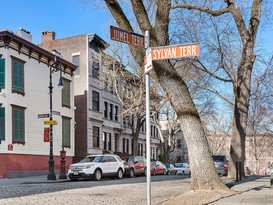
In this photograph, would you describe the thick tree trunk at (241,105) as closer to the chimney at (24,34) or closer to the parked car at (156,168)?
the parked car at (156,168)

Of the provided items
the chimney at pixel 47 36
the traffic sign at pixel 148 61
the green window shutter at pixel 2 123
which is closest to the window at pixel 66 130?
the green window shutter at pixel 2 123

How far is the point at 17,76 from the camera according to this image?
88.4 feet

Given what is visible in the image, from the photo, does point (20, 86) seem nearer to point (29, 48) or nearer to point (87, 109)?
point (29, 48)

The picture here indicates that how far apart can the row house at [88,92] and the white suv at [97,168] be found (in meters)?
12.3

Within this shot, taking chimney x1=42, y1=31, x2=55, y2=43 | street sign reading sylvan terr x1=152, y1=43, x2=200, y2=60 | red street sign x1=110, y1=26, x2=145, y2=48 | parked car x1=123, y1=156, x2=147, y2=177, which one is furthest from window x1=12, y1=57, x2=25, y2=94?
street sign reading sylvan terr x1=152, y1=43, x2=200, y2=60

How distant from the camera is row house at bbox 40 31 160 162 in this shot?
3759 cm

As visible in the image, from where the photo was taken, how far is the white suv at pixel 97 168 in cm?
2248

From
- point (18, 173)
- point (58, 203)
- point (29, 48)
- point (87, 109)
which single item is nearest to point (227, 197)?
point (58, 203)

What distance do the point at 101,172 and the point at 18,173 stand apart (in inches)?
248

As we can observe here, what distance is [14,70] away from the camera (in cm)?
2659

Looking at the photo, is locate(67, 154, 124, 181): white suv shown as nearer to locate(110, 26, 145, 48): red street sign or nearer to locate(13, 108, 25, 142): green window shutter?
locate(13, 108, 25, 142): green window shutter

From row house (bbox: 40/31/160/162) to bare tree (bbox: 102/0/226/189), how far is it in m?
22.9

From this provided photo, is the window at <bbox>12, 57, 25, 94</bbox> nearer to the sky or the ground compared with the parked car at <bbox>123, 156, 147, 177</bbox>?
nearer to the sky

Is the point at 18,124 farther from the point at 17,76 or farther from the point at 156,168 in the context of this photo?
the point at 156,168
